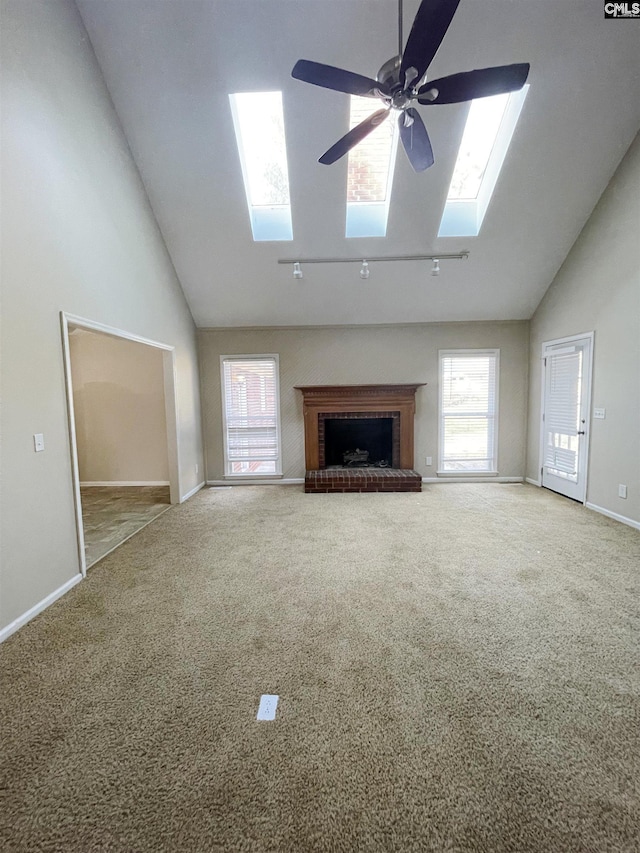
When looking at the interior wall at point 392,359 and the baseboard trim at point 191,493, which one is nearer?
the baseboard trim at point 191,493

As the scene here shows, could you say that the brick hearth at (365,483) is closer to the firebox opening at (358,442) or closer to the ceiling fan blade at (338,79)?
the firebox opening at (358,442)

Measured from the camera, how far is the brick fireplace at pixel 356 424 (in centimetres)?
522

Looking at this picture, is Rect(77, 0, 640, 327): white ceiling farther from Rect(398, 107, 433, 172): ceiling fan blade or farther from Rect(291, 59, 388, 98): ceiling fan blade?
Rect(291, 59, 388, 98): ceiling fan blade

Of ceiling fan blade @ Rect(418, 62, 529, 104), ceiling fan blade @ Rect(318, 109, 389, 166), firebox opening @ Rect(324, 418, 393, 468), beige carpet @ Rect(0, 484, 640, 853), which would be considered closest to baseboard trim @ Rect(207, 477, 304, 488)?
firebox opening @ Rect(324, 418, 393, 468)

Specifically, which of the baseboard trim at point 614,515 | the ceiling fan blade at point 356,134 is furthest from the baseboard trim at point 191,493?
the baseboard trim at point 614,515

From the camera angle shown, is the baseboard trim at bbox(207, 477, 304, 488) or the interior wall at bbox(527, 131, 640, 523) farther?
the baseboard trim at bbox(207, 477, 304, 488)

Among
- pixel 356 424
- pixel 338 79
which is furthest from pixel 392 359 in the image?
pixel 338 79

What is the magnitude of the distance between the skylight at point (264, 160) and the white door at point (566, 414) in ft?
12.7

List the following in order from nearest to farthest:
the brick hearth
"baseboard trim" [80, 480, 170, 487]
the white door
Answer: the white door
the brick hearth
"baseboard trim" [80, 480, 170, 487]

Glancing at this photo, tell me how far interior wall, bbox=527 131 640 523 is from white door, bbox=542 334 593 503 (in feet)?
0.42

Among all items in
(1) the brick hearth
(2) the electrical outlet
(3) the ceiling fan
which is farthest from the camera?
(1) the brick hearth

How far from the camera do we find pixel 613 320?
376cm

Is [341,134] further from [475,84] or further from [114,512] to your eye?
[114,512]

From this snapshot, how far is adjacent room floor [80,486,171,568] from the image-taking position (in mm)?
3467
